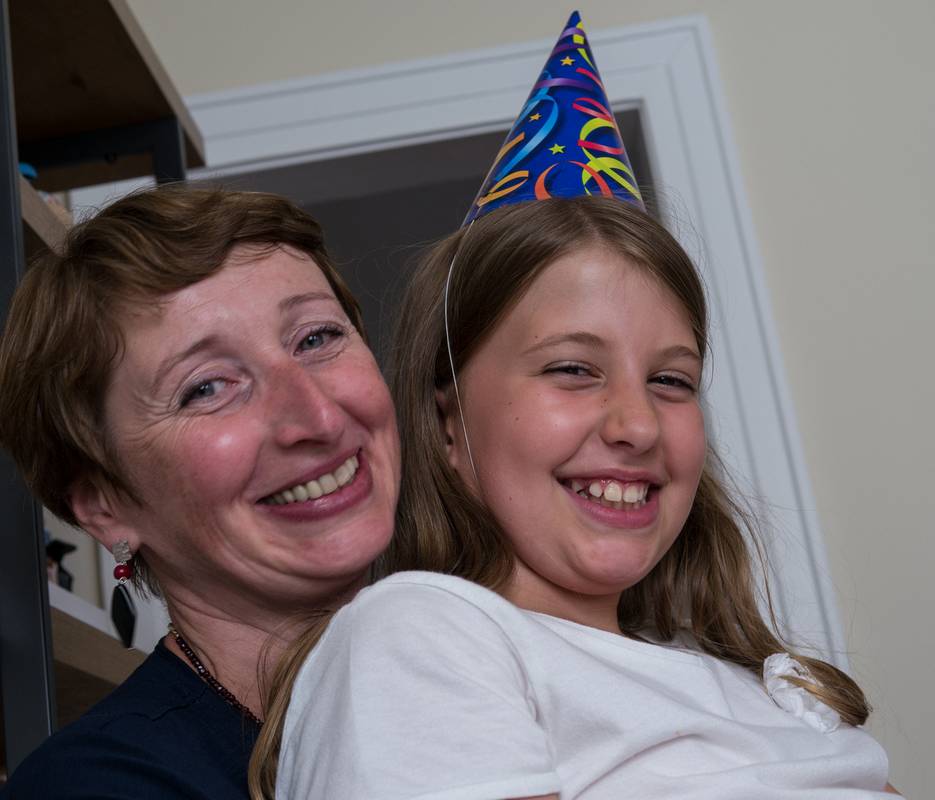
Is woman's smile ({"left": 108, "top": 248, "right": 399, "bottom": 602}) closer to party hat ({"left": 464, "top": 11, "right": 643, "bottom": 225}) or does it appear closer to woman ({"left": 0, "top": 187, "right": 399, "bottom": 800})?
woman ({"left": 0, "top": 187, "right": 399, "bottom": 800})

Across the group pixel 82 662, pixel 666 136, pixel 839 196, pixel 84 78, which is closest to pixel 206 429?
pixel 82 662

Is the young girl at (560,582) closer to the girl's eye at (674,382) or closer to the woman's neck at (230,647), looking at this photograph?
the girl's eye at (674,382)

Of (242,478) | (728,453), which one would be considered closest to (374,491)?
(242,478)

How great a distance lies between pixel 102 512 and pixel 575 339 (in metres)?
0.53

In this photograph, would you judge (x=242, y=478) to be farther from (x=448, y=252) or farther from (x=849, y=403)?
(x=849, y=403)

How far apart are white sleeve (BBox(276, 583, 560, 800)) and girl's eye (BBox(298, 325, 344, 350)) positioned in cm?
32

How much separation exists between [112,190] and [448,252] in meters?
1.21

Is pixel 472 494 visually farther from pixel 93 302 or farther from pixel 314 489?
pixel 93 302

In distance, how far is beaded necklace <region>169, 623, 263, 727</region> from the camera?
4.24 ft

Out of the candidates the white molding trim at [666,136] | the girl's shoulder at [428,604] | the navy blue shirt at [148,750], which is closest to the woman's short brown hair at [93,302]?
the navy blue shirt at [148,750]

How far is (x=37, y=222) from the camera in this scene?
160cm

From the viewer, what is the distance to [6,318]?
55.6 inches

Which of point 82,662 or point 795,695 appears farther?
point 82,662

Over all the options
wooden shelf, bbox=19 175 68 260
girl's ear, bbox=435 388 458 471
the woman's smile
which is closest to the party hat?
girl's ear, bbox=435 388 458 471
